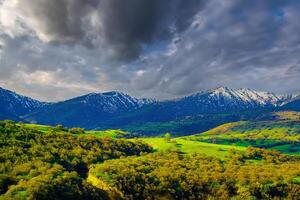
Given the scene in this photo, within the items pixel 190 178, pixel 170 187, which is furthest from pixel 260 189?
pixel 170 187

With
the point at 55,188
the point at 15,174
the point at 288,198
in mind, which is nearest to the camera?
the point at 55,188

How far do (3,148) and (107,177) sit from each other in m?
50.9

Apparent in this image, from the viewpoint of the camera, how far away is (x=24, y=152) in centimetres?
17750

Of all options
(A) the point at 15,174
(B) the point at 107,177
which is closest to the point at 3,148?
(A) the point at 15,174

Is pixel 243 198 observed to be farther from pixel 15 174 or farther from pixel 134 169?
pixel 15 174

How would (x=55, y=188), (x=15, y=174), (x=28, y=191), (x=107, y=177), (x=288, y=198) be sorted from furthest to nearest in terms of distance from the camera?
(x=288, y=198) → (x=107, y=177) → (x=15, y=174) → (x=55, y=188) → (x=28, y=191)

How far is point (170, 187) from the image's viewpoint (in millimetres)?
182125

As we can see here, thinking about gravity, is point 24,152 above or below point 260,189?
above

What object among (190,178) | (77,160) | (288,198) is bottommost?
(288,198)

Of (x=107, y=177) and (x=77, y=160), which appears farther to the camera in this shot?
(x=77, y=160)

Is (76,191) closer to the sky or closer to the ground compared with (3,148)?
closer to the ground

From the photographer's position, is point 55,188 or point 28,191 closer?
point 28,191

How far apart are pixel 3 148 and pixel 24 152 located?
10.2m

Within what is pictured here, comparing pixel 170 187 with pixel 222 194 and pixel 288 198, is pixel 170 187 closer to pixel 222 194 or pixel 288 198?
pixel 222 194
